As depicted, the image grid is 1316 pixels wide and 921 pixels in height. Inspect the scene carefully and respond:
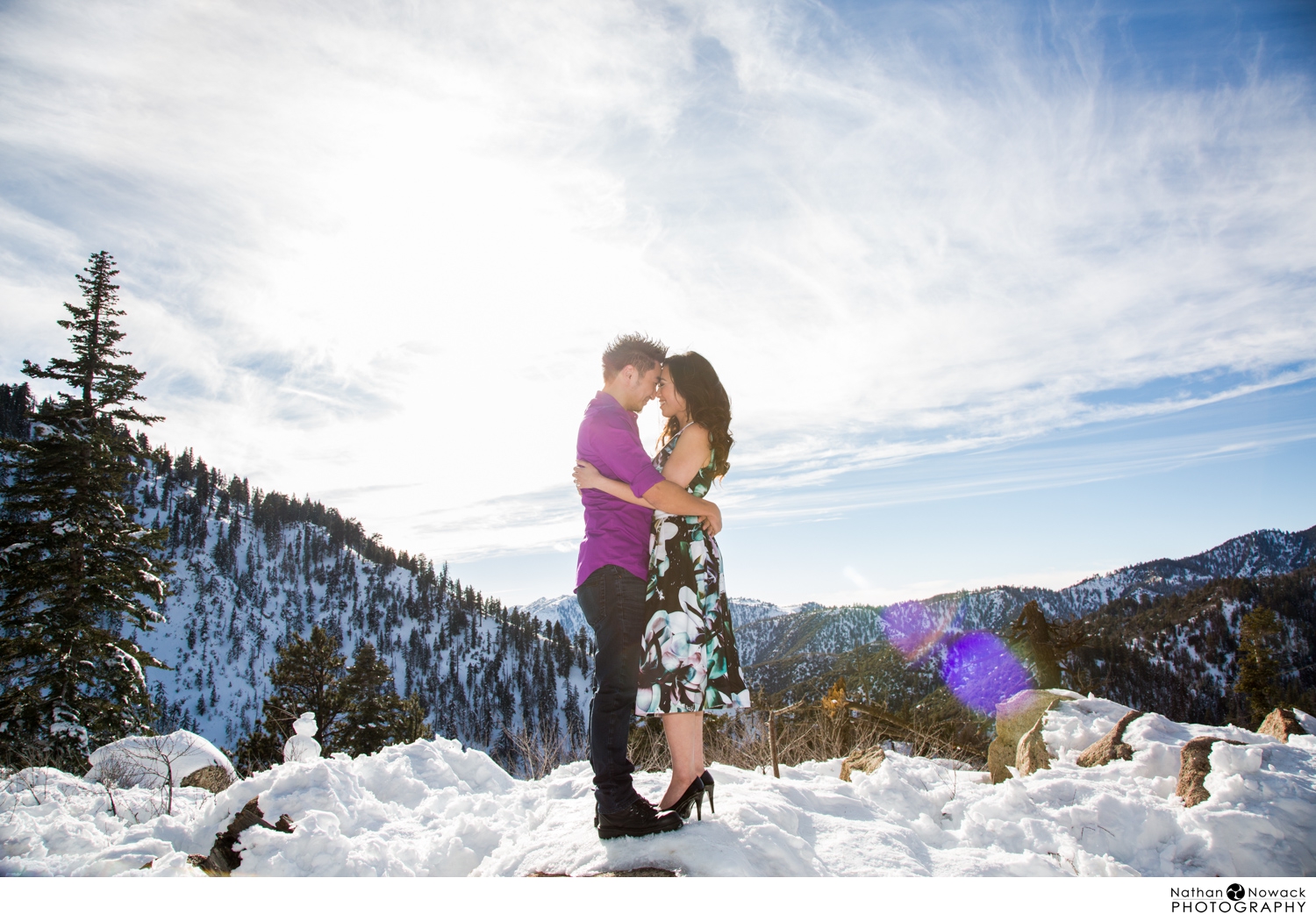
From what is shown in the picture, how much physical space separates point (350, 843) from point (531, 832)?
0.99 m

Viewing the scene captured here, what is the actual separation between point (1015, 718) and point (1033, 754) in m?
1.67

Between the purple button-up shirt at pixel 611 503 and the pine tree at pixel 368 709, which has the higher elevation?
the purple button-up shirt at pixel 611 503

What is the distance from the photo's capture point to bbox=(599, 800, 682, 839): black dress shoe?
285cm

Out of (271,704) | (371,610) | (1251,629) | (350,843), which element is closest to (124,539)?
(271,704)

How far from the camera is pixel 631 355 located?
3.38m

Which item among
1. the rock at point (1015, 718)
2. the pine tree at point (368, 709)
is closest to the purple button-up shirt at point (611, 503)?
the rock at point (1015, 718)

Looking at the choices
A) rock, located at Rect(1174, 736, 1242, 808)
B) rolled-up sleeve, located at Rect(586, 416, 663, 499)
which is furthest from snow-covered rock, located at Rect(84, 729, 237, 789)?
rock, located at Rect(1174, 736, 1242, 808)

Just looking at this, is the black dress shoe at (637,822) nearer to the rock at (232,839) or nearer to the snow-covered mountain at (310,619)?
the rock at (232,839)

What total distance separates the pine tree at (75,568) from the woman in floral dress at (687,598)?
47.0 ft

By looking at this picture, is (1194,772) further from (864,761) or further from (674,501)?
(674,501)

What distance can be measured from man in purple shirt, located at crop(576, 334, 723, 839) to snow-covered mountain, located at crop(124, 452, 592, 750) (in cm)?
12026

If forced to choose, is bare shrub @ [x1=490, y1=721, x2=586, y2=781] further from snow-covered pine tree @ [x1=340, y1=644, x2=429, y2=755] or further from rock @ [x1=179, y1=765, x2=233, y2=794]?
snow-covered pine tree @ [x1=340, y1=644, x2=429, y2=755]

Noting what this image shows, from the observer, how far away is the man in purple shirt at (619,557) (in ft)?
9.45

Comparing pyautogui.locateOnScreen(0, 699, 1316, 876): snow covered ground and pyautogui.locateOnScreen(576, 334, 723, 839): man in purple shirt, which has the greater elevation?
pyautogui.locateOnScreen(576, 334, 723, 839): man in purple shirt
